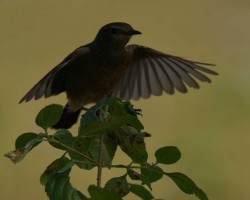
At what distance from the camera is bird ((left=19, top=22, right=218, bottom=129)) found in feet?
14.4

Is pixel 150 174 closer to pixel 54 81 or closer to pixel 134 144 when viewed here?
pixel 134 144

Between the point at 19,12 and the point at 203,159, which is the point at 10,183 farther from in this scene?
the point at 19,12

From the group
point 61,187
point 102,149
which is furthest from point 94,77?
point 61,187

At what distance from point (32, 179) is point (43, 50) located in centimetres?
265

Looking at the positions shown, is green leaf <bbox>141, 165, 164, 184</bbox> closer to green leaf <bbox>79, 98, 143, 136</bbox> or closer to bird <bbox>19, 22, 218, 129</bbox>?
green leaf <bbox>79, 98, 143, 136</bbox>

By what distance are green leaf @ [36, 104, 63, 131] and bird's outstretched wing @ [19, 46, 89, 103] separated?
5.99ft

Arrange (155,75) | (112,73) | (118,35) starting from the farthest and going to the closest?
(155,75) < (118,35) < (112,73)

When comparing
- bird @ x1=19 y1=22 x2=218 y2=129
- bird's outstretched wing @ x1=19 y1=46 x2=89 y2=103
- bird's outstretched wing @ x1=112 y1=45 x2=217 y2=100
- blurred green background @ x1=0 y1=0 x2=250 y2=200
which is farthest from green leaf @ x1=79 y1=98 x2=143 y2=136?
blurred green background @ x1=0 y1=0 x2=250 y2=200

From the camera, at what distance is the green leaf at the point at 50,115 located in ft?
6.46

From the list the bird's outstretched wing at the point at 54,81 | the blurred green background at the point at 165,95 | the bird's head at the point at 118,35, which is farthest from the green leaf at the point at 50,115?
the blurred green background at the point at 165,95

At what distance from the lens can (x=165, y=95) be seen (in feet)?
30.6

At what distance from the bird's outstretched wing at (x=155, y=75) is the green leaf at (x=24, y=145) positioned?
3.07 metres

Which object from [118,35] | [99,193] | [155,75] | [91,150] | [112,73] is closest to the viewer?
[99,193]

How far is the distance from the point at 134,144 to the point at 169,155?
0.11 m
